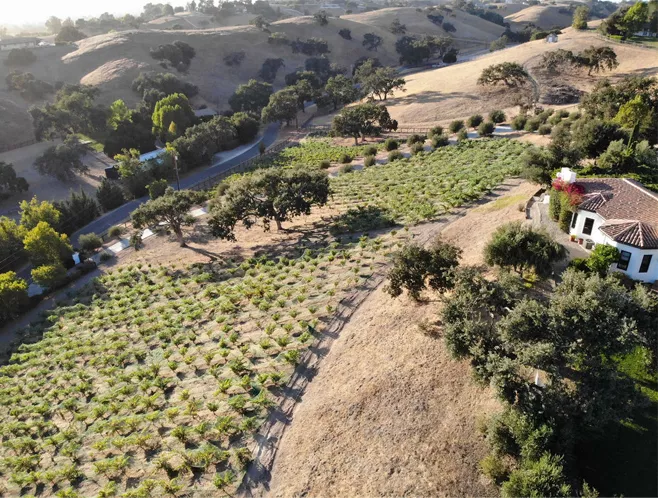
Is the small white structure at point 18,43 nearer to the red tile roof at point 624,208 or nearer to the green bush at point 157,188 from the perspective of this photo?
the green bush at point 157,188

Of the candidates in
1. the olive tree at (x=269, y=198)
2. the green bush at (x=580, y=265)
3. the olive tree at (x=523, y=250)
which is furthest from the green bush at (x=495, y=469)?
the olive tree at (x=269, y=198)

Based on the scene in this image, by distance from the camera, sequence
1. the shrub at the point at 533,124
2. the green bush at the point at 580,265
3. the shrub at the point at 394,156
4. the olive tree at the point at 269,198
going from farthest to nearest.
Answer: the shrub at the point at 394,156
the shrub at the point at 533,124
the olive tree at the point at 269,198
the green bush at the point at 580,265

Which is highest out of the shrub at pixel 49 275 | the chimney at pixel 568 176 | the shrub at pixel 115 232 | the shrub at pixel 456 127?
the chimney at pixel 568 176

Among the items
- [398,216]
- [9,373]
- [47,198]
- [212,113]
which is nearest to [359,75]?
[212,113]

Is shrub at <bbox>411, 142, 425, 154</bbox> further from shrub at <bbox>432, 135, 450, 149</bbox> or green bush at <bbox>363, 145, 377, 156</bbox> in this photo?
green bush at <bbox>363, 145, 377, 156</bbox>

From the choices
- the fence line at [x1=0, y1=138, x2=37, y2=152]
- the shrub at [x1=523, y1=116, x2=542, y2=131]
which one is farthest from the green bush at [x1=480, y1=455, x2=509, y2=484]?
the fence line at [x1=0, y1=138, x2=37, y2=152]

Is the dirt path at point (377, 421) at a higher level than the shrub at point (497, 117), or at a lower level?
higher

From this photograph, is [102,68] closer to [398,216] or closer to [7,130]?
[7,130]
